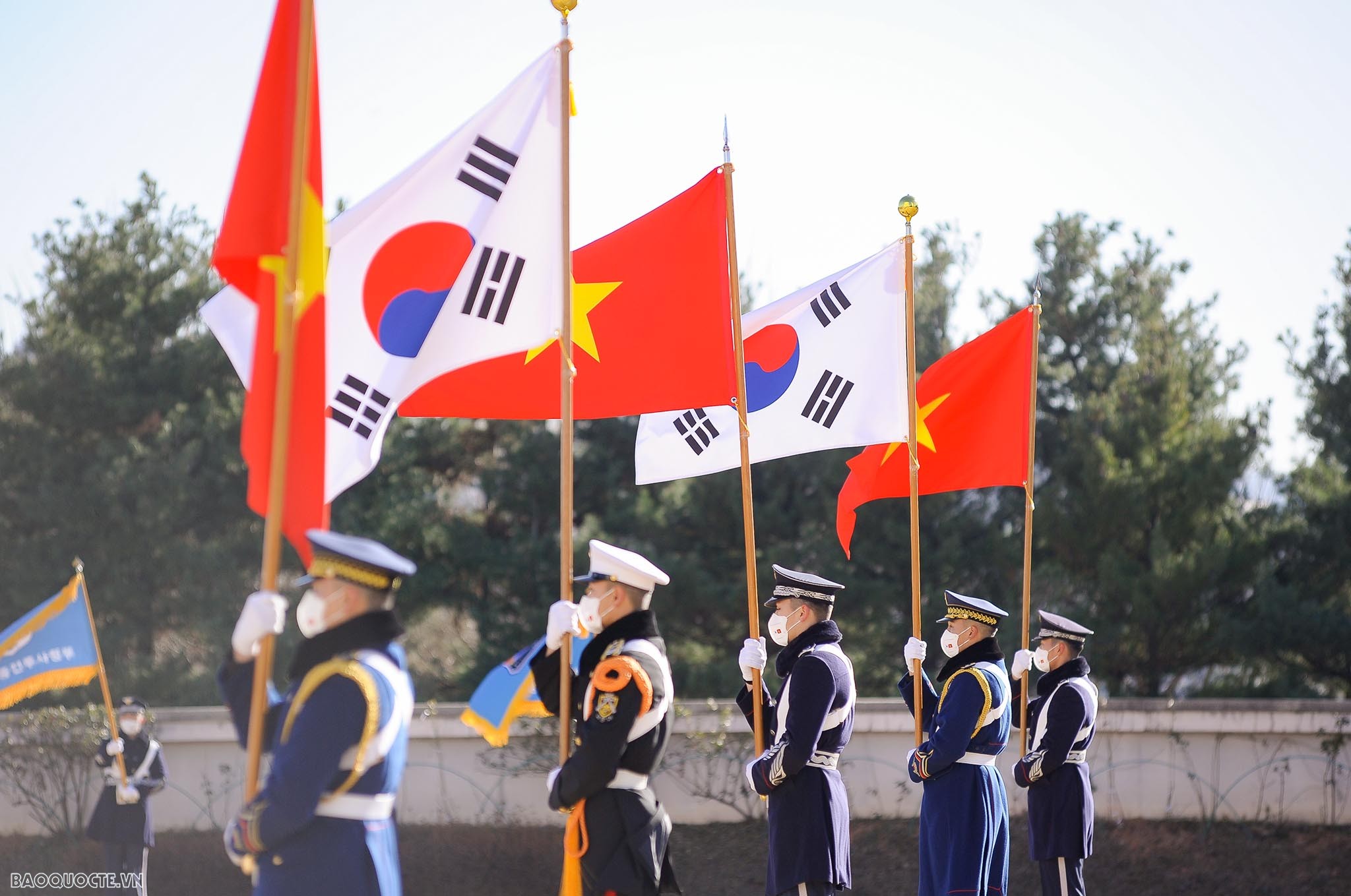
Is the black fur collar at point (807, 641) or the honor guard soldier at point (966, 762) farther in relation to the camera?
the honor guard soldier at point (966, 762)

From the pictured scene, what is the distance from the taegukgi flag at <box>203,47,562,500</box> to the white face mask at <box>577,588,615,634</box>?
1.00 m

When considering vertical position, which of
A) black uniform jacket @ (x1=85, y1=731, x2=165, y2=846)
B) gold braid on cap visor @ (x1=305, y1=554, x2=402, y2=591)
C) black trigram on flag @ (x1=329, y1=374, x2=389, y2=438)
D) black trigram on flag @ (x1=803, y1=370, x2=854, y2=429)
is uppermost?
black trigram on flag @ (x1=803, y1=370, x2=854, y2=429)

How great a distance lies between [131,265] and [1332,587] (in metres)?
15.4

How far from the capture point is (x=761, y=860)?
1064 centimetres

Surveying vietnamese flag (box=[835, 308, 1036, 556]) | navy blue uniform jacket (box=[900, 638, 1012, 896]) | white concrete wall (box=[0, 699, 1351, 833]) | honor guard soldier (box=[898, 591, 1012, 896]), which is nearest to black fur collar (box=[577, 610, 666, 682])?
honor guard soldier (box=[898, 591, 1012, 896])

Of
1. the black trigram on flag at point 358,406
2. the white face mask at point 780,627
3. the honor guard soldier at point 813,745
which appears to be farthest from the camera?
the white face mask at point 780,627

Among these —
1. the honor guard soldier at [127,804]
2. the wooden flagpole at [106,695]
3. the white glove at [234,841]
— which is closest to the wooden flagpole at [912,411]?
the white glove at [234,841]

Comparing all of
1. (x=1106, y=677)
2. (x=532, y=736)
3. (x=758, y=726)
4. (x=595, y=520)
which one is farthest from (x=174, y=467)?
(x=758, y=726)

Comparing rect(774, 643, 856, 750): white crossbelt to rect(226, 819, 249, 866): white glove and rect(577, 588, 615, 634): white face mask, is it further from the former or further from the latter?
rect(226, 819, 249, 866): white glove

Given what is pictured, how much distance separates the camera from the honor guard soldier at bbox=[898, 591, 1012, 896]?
6.64 metres

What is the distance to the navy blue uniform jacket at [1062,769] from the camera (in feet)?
24.0

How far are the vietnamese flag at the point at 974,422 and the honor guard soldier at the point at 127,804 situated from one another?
18.1 feet

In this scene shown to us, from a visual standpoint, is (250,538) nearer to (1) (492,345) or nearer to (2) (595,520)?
(2) (595,520)

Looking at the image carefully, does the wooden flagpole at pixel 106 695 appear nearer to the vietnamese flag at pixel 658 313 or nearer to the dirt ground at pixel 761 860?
the dirt ground at pixel 761 860
